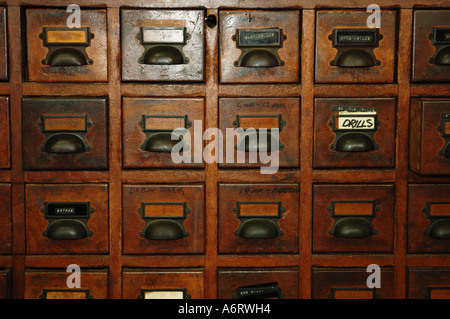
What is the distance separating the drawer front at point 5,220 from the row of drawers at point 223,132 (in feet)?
0.34

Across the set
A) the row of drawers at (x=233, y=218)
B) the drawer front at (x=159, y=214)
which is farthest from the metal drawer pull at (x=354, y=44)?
the drawer front at (x=159, y=214)

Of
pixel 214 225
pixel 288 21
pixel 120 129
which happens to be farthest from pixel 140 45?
pixel 214 225

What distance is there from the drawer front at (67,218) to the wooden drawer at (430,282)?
1.24 m

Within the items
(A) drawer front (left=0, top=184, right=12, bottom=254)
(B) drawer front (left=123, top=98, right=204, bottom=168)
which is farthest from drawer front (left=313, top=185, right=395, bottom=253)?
(A) drawer front (left=0, top=184, right=12, bottom=254)

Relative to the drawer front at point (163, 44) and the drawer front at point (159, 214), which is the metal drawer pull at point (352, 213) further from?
the drawer front at point (163, 44)

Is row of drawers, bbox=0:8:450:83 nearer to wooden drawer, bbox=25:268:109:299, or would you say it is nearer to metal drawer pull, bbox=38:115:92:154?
metal drawer pull, bbox=38:115:92:154

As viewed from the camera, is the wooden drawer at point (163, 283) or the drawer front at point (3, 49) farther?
the wooden drawer at point (163, 283)

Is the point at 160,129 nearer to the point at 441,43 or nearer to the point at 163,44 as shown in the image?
the point at 163,44

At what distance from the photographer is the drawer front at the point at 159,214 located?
1589 millimetres

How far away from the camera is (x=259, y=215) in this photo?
1608mm

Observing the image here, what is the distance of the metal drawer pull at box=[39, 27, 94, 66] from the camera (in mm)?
1511

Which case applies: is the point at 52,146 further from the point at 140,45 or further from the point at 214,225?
the point at 214,225

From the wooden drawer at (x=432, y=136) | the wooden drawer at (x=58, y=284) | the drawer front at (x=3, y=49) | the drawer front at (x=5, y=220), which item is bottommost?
the wooden drawer at (x=58, y=284)

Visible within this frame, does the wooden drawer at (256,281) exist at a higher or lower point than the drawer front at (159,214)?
lower
